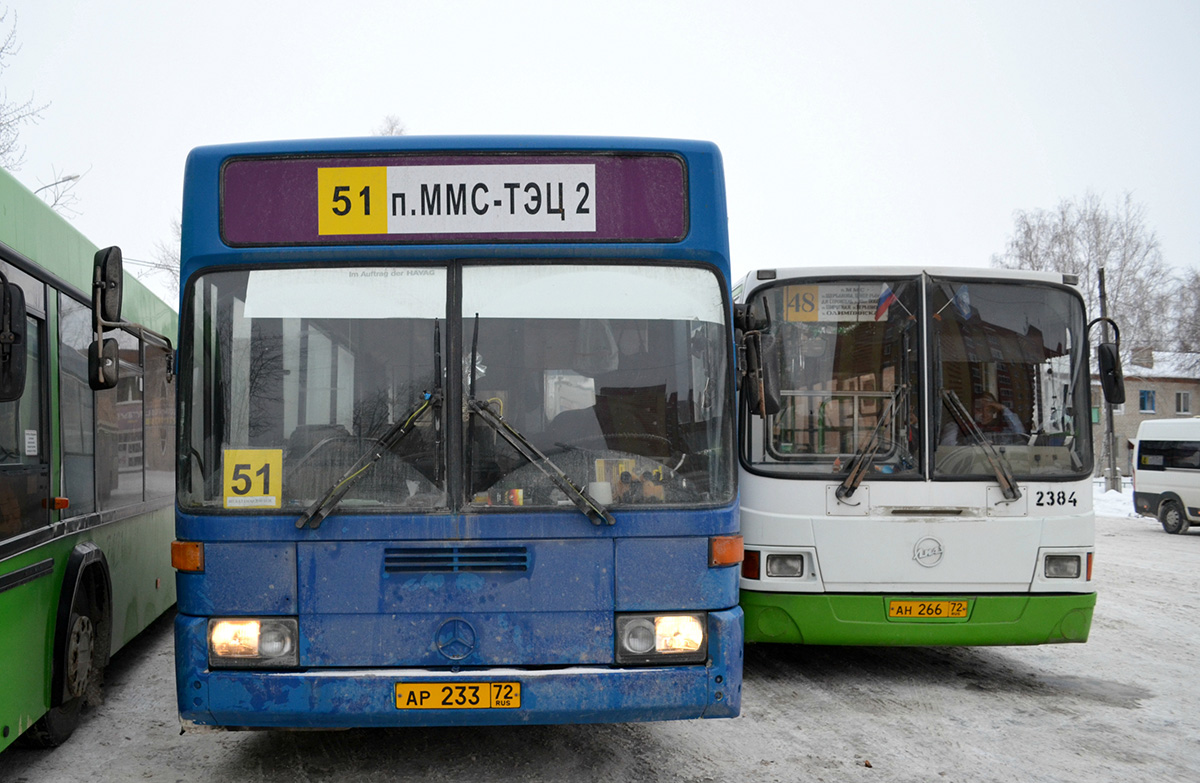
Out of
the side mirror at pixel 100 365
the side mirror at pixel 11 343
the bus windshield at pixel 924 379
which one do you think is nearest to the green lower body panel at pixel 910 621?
→ the bus windshield at pixel 924 379

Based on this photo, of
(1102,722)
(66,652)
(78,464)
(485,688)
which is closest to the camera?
(485,688)

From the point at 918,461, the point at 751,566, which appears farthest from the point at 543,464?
the point at 918,461

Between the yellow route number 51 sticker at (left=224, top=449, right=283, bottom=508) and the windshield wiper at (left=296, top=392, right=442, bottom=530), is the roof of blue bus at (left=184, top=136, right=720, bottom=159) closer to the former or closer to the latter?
the windshield wiper at (left=296, top=392, right=442, bottom=530)

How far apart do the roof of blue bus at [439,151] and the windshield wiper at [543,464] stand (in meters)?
0.70

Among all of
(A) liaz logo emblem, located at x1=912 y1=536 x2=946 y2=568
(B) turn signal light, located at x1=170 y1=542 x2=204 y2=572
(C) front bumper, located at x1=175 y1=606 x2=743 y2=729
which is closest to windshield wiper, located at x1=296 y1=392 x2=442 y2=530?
(B) turn signal light, located at x1=170 y1=542 x2=204 y2=572

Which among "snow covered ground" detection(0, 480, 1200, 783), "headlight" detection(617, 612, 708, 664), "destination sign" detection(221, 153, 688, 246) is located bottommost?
"snow covered ground" detection(0, 480, 1200, 783)

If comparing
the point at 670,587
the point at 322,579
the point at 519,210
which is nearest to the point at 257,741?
the point at 322,579

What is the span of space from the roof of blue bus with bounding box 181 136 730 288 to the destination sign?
0.11ft

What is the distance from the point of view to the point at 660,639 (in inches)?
167

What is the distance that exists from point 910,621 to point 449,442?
12.2ft

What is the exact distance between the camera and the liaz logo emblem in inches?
256

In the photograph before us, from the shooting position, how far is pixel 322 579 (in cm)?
417

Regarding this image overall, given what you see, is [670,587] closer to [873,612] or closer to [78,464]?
[873,612]

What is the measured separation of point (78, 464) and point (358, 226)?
2.40 m
